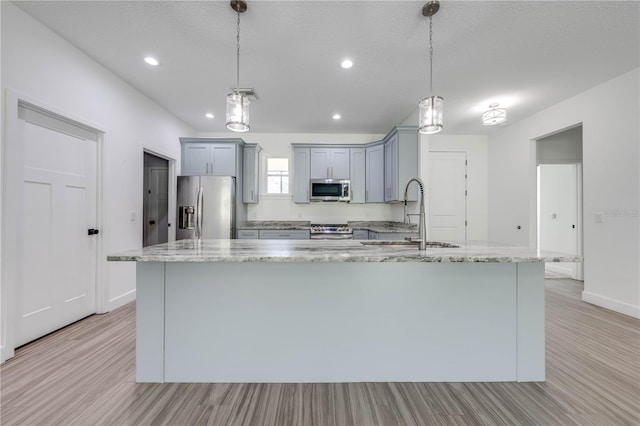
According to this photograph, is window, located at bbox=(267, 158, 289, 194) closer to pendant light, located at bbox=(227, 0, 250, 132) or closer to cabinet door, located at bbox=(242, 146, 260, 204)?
cabinet door, located at bbox=(242, 146, 260, 204)

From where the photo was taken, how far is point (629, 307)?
9.58 feet

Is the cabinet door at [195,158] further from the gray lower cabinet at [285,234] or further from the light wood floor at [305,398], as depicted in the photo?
the light wood floor at [305,398]

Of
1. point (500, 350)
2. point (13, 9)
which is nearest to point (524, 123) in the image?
point (500, 350)

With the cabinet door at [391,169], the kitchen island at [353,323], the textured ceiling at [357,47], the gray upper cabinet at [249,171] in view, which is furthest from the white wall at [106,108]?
the cabinet door at [391,169]

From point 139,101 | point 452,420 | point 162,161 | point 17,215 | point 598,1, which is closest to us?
point 452,420

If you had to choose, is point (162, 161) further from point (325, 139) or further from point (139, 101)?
point (325, 139)

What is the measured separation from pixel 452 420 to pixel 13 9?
4100mm

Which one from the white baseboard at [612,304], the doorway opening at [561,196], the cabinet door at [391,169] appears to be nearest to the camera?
the white baseboard at [612,304]

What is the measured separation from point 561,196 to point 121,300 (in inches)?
292

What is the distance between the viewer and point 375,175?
482cm

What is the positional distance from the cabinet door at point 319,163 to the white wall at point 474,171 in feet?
6.87

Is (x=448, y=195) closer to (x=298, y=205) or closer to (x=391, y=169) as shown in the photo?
(x=391, y=169)

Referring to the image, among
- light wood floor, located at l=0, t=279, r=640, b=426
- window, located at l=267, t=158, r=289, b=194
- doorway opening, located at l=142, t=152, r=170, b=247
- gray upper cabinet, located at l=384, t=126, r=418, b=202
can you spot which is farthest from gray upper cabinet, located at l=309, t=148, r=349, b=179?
light wood floor, located at l=0, t=279, r=640, b=426

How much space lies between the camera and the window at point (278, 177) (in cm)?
530
